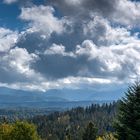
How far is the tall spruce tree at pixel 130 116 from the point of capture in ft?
108

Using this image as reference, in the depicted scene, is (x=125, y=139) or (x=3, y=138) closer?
(x=125, y=139)

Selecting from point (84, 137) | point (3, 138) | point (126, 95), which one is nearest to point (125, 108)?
point (126, 95)

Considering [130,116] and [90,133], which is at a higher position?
[130,116]

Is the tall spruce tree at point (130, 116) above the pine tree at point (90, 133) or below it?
above

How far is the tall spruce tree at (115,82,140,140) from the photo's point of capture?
32.9 meters

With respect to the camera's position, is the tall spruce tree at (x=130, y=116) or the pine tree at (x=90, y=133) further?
the pine tree at (x=90, y=133)

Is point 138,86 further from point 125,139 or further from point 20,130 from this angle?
point 20,130

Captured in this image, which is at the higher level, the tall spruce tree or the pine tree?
the tall spruce tree

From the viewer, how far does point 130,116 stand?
33531 mm

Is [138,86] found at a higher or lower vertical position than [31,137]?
higher

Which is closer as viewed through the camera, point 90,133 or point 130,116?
point 130,116

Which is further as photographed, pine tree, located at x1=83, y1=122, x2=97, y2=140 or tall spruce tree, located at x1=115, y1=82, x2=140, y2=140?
pine tree, located at x1=83, y1=122, x2=97, y2=140

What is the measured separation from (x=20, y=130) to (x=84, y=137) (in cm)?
1427

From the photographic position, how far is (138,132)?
3266 centimetres
